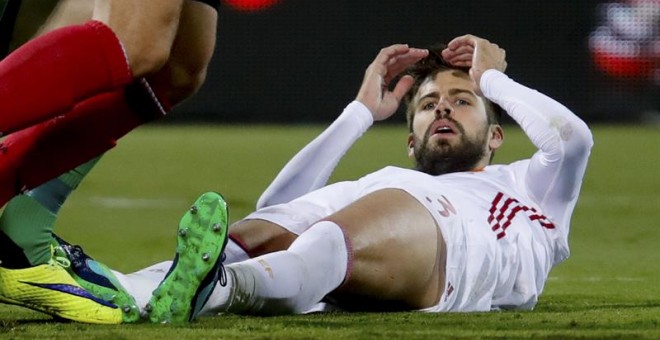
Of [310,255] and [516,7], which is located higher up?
[310,255]

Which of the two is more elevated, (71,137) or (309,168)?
(71,137)

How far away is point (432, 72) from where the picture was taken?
11.7 ft

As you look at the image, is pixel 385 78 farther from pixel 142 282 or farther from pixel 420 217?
pixel 142 282

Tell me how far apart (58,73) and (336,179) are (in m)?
4.59

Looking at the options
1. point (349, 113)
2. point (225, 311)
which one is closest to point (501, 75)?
point (349, 113)

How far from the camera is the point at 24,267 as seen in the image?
9.33ft

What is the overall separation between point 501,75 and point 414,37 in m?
7.26

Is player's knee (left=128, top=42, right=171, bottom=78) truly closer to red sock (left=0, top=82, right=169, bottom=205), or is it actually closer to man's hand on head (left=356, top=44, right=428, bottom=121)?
red sock (left=0, top=82, right=169, bottom=205)

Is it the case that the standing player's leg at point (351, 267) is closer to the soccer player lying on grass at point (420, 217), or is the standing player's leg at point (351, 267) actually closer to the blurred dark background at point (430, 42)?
the soccer player lying on grass at point (420, 217)

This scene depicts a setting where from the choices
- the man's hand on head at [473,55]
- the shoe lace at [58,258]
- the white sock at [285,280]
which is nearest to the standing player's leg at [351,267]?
the white sock at [285,280]

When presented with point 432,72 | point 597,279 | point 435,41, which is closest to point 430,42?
point 435,41

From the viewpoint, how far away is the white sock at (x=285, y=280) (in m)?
2.82

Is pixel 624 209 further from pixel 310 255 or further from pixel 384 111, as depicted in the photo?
pixel 310 255

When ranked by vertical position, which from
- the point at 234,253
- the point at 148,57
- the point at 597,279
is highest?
the point at 148,57
